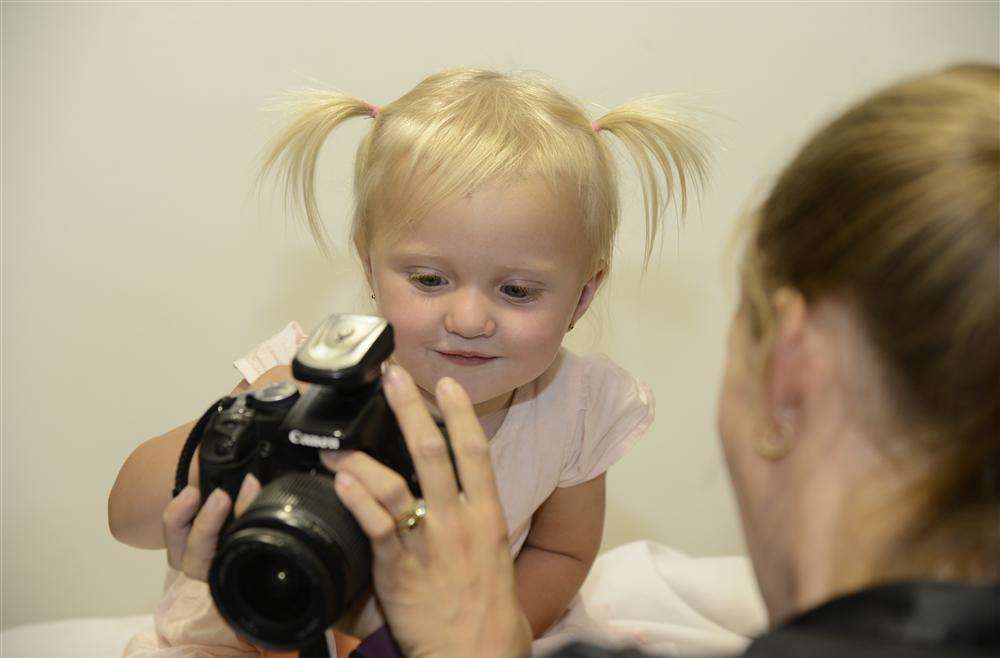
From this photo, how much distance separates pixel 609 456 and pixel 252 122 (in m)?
0.58

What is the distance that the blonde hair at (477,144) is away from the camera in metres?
0.79

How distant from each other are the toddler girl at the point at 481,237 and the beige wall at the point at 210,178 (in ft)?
1.04

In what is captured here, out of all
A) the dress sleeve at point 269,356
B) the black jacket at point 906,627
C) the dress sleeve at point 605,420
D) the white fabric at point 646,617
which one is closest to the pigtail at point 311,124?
the dress sleeve at point 269,356

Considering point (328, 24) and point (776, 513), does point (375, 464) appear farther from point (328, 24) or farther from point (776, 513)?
point (328, 24)

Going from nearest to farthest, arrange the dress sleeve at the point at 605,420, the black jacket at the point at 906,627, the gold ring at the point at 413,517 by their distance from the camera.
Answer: the black jacket at the point at 906,627 → the gold ring at the point at 413,517 → the dress sleeve at the point at 605,420

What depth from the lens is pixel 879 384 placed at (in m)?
0.46

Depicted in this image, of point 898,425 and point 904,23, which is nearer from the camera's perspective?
point 898,425

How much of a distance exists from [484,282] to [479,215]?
0.05 metres

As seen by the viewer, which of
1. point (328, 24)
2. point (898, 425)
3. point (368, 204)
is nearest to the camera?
point (898, 425)

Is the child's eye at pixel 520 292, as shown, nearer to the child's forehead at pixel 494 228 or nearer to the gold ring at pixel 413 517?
the child's forehead at pixel 494 228

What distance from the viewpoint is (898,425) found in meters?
0.46

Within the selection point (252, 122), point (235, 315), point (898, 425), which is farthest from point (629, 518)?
point (898, 425)

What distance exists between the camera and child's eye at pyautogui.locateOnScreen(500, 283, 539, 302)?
81 cm

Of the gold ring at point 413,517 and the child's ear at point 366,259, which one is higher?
the child's ear at point 366,259
